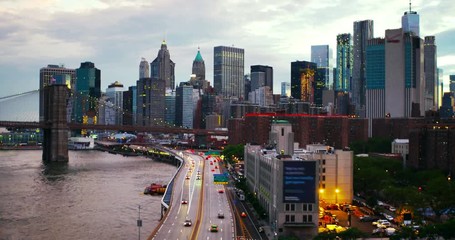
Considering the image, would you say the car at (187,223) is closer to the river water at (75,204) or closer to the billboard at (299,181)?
the river water at (75,204)

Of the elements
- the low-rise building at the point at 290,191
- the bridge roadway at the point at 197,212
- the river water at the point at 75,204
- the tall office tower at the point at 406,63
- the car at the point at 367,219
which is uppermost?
the tall office tower at the point at 406,63

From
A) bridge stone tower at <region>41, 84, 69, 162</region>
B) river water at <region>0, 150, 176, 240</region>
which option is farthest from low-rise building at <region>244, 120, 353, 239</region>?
bridge stone tower at <region>41, 84, 69, 162</region>

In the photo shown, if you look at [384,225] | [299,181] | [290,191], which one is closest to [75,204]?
[290,191]

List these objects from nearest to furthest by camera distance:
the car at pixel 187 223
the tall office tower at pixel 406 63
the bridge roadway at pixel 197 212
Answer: the bridge roadway at pixel 197 212, the car at pixel 187 223, the tall office tower at pixel 406 63

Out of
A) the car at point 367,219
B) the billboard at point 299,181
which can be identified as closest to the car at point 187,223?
the billboard at point 299,181

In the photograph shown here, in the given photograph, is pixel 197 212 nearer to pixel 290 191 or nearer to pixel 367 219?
pixel 290 191

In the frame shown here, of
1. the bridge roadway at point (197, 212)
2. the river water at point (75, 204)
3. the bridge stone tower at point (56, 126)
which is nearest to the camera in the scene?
the bridge roadway at point (197, 212)
